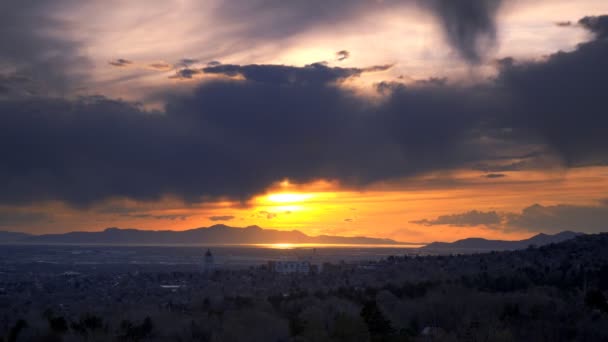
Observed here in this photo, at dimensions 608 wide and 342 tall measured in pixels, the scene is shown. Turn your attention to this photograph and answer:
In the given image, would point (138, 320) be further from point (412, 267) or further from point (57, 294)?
point (412, 267)

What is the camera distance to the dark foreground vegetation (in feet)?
113

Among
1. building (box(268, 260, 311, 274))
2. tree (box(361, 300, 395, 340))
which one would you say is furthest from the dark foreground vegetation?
building (box(268, 260, 311, 274))

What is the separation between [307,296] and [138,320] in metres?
16.1

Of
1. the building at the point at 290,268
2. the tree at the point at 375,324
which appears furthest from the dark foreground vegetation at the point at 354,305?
the building at the point at 290,268

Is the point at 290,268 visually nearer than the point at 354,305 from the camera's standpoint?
No

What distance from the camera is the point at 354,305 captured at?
155ft

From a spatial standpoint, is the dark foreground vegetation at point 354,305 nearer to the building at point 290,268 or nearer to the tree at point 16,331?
the tree at point 16,331

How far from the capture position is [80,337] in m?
33.9

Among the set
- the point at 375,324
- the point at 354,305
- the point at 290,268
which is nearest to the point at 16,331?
the point at 375,324

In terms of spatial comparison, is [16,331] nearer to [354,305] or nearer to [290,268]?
[354,305]

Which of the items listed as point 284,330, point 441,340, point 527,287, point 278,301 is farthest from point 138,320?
point 527,287

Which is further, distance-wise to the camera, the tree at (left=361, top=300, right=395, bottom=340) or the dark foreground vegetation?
the dark foreground vegetation

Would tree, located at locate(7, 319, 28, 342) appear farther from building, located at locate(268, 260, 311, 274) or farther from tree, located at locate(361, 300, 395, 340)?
building, located at locate(268, 260, 311, 274)

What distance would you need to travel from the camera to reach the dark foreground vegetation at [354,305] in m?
34.5
